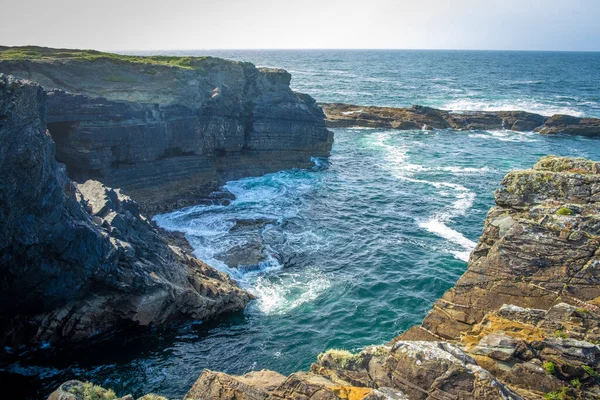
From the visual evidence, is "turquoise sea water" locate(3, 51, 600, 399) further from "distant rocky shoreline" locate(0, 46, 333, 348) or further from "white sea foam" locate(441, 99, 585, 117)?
"white sea foam" locate(441, 99, 585, 117)

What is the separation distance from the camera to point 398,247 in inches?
1372

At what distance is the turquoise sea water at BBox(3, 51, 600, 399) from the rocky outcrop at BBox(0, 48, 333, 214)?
3.45 metres

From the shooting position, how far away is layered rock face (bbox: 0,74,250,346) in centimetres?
1864

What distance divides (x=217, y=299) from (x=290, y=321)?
14.1 feet

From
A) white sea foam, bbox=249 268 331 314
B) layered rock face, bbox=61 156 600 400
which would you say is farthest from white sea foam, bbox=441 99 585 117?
layered rock face, bbox=61 156 600 400

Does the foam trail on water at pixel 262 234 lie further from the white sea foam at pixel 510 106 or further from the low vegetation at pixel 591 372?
the white sea foam at pixel 510 106

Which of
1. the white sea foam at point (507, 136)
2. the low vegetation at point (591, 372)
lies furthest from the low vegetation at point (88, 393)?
the white sea foam at point (507, 136)

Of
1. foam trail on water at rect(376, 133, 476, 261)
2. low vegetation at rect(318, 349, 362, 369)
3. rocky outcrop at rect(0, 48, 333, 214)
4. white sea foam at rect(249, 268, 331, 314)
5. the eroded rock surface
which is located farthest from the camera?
rocky outcrop at rect(0, 48, 333, 214)

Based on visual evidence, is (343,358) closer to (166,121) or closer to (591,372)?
(591,372)

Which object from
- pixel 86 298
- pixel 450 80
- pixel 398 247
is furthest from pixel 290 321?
pixel 450 80

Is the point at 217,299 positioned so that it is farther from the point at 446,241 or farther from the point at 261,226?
the point at 446,241

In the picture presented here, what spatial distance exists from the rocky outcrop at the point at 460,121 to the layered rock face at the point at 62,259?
59.2 m

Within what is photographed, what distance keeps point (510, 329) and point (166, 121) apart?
1415 inches

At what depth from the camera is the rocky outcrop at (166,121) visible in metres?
36.9
